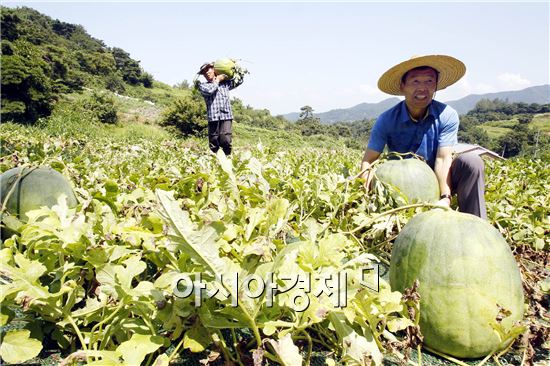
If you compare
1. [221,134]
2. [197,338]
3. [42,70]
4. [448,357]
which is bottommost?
[448,357]

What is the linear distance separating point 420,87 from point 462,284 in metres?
2.09

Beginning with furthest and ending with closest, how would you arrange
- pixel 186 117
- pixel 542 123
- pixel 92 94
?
pixel 542 123 < pixel 92 94 < pixel 186 117

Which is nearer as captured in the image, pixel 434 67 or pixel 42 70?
pixel 434 67

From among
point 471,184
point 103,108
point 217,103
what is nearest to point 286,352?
point 471,184

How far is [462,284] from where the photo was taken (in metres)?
1.34

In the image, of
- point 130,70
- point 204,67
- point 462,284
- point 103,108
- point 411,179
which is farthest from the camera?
point 130,70

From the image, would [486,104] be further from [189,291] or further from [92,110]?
[189,291]

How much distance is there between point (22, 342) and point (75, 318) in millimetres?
225

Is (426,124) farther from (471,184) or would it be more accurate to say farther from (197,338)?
(197,338)

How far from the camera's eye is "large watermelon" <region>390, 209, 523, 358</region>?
1326 mm

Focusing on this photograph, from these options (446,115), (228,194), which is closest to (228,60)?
(446,115)

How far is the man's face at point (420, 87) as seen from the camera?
307cm

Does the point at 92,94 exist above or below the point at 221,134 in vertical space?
above

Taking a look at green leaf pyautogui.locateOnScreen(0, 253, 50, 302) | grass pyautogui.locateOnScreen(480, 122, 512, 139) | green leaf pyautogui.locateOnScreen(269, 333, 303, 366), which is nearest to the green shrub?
green leaf pyautogui.locateOnScreen(0, 253, 50, 302)
